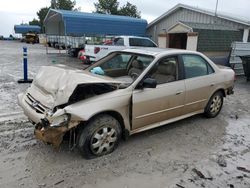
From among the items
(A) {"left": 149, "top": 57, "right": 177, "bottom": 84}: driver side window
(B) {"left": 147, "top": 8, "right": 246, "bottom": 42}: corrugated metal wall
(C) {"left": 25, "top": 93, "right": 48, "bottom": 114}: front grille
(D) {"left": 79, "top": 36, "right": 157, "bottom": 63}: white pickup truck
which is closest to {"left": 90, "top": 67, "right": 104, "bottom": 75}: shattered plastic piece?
(A) {"left": 149, "top": 57, "right": 177, "bottom": 84}: driver side window

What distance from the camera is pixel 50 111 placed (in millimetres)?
3639

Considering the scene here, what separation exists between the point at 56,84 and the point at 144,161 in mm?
1808

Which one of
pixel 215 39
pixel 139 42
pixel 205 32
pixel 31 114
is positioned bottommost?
pixel 31 114

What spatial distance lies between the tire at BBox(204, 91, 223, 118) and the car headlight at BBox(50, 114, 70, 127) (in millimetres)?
3383

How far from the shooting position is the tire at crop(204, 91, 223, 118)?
5.64m

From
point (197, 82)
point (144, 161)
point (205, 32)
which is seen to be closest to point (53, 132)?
point (144, 161)

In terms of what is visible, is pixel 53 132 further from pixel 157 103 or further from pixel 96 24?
pixel 96 24

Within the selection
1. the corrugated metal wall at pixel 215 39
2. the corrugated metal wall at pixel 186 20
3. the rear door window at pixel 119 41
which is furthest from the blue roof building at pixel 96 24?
the corrugated metal wall at pixel 215 39

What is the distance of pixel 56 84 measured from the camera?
400 centimetres

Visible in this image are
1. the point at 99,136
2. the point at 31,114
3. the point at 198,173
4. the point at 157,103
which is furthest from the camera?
the point at 157,103

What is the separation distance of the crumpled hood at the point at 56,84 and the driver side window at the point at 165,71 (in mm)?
826

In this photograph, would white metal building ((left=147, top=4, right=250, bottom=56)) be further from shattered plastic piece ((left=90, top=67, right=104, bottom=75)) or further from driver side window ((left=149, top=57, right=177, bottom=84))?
shattered plastic piece ((left=90, top=67, right=104, bottom=75))

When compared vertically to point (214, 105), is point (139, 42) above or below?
above

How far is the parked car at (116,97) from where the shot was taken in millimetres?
3602
